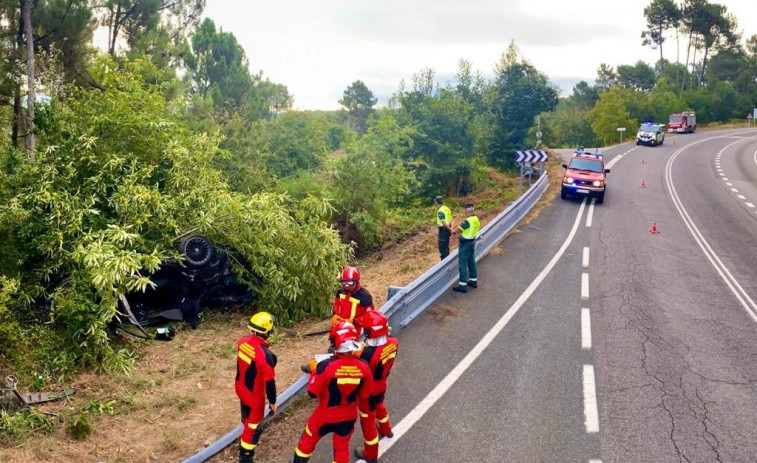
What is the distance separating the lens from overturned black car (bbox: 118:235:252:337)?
428 inches

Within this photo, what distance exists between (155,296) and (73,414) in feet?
12.9

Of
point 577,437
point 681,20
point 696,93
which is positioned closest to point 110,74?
point 577,437

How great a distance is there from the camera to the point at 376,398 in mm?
6281

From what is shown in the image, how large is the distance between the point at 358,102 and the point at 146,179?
385 ft

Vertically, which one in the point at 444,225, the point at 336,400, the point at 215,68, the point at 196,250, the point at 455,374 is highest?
the point at 215,68

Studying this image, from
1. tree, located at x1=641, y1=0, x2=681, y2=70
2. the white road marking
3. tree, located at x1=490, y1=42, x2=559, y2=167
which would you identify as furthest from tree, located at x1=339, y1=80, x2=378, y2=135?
the white road marking

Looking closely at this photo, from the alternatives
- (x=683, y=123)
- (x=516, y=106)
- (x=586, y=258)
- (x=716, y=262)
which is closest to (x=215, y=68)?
(x=516, y=106)

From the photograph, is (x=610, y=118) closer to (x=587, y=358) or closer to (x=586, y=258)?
(x=586, y=258)

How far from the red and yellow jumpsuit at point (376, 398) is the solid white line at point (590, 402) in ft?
8.08

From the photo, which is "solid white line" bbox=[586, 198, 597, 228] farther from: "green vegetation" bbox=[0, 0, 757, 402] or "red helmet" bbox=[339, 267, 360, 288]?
"red helmet" bbox=[339, 267, 360, 288]

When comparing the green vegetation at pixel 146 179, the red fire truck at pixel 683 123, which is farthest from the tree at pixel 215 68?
the red fire truck at pixel 683 123

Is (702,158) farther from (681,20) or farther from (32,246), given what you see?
(681,20)

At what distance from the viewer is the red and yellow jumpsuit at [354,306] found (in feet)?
23.8

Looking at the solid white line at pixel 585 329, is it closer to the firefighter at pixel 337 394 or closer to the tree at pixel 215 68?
the firefighter at pixel 337 394
